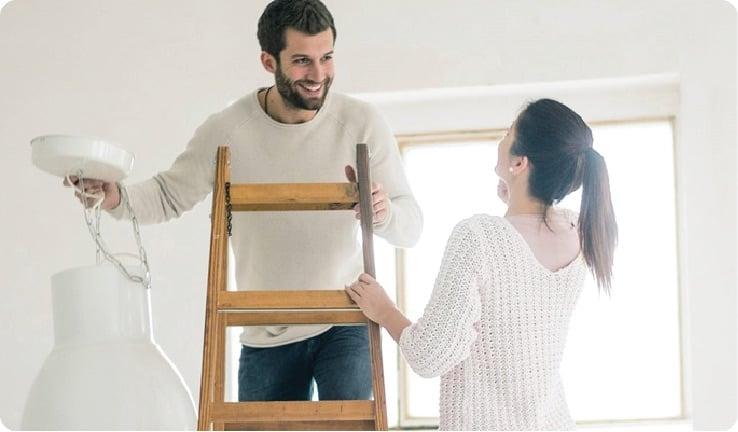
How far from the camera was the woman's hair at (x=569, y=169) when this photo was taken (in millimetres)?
2059

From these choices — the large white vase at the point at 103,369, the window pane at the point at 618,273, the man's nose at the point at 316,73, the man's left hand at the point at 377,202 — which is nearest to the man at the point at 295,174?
the man's nose at the point at 316,73

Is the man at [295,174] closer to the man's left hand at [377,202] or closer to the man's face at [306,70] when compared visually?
the man's face at [306,70]

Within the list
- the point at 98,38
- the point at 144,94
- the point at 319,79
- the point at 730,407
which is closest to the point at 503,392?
the point at 319,79

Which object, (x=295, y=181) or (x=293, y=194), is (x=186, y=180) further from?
(x=293, y=194)

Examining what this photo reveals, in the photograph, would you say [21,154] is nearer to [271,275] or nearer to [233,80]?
[233,80]

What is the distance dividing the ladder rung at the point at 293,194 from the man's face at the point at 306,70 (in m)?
0.49

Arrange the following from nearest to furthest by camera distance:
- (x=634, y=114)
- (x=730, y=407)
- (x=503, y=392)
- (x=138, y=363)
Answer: (x=138, y=363), (x=503, y=392), (x=730, y=407), (x=634, y=114)

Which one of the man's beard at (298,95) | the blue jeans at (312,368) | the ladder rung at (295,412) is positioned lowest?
the ladder rung at (295,412)

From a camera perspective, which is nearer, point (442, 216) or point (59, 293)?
point (59, 293)

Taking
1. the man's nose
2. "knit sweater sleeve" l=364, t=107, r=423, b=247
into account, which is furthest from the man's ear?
"knit sweater sleeve" l=364, t=107, r=423, b=247

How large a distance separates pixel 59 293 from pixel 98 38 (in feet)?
9.30

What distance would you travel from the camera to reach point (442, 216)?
3.97 meters

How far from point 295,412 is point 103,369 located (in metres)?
0.61

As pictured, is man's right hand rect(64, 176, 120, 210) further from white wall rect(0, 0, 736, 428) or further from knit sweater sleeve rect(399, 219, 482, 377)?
white wall rect(0, 0, 736, 428)
